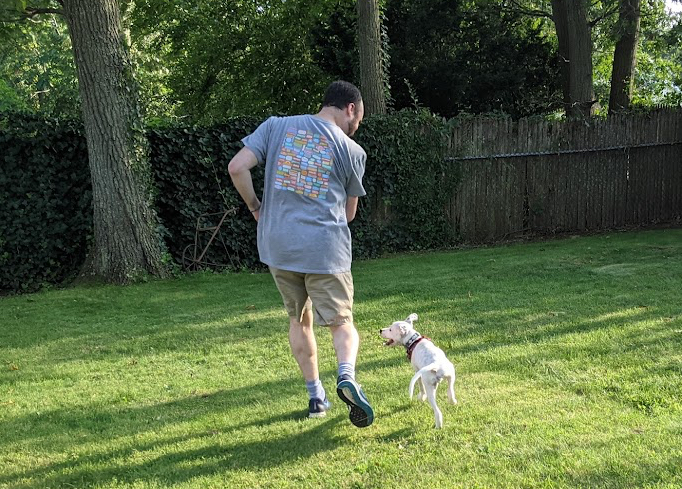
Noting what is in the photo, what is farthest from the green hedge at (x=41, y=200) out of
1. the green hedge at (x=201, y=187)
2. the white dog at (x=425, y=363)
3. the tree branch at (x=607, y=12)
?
the tree branch at (x=607, y=12)

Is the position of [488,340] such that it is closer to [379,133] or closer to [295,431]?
[295,431]

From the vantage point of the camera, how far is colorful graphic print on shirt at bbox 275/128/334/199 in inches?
141

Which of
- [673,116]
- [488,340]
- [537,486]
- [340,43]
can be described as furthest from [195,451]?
[340,43]

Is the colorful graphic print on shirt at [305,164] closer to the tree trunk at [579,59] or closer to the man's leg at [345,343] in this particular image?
the man's leg at [345,343]

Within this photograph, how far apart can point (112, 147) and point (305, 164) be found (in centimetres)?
632

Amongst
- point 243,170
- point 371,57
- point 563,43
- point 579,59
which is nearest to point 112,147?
point 371,57

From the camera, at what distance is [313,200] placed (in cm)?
359

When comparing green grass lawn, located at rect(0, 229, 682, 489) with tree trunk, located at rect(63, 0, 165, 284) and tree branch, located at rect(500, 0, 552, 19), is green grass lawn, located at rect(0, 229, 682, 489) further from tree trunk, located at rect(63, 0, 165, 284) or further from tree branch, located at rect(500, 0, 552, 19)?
tree branch, located at rect(500, 0, 552, 19)

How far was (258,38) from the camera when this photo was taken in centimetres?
1922

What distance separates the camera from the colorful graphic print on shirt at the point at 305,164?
357cm

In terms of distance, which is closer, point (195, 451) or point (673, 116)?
point (195, 451)

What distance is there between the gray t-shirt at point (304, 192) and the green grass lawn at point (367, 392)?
1.02m

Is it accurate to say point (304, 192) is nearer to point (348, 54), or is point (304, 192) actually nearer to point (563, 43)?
point (348, 54)

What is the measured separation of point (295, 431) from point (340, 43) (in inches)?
570
